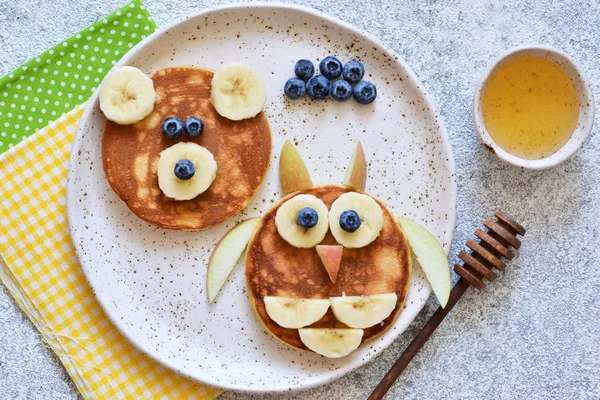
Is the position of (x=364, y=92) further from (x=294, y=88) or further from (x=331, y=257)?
(x=331, y=257)

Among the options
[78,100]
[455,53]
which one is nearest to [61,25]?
[78,100]

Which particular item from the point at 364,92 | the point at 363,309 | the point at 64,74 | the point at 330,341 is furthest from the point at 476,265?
the point at 64,74

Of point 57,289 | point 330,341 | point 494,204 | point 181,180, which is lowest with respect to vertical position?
point 330,341

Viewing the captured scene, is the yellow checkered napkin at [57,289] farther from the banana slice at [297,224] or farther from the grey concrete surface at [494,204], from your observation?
the banana slice at [297,224]

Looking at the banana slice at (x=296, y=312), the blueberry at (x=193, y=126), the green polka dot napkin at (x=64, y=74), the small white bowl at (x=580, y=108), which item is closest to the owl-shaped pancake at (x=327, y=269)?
the banana slice at (x=296, y=312)

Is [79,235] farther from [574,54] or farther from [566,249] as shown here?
[574,54]

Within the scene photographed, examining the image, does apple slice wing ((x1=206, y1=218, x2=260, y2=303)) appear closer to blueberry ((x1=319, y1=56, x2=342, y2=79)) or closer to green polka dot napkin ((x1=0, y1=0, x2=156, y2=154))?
blueberry ((x1=319, y1=56, x2=342, y2=79))
